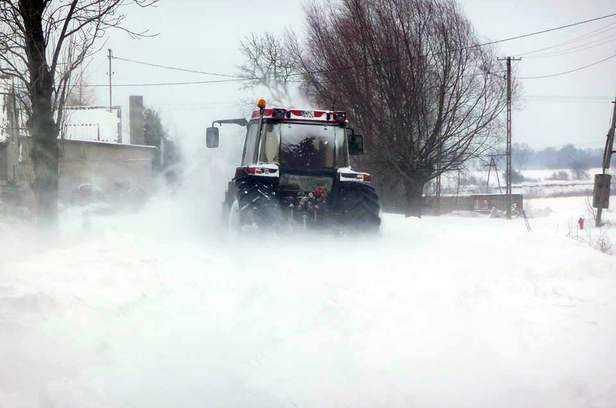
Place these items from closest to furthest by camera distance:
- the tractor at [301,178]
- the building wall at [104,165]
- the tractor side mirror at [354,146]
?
the tractor at [301,178], the tractor side mirror at [354,146], the building wall at [104,165]

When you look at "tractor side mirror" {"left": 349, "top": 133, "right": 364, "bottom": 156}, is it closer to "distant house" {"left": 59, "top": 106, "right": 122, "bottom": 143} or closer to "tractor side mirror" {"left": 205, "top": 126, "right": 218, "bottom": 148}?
"tractor side mirror" {"left": 205, "top": 126, "right": 218, "bottom": 148}

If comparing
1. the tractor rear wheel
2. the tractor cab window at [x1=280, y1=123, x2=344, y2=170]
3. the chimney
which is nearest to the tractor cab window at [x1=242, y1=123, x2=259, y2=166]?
the tractor cab window at [x1=280, y1=123, x2=344, y2=170]

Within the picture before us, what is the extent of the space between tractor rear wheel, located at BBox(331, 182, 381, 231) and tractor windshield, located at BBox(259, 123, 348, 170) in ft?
2.57

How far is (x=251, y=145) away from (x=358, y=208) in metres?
2.49

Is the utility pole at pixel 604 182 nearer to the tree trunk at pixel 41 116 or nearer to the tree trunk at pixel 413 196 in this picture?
the tree trunk at pixel 413 196

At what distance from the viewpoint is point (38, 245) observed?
9.44 meters

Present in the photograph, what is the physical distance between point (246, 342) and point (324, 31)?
2517 cm

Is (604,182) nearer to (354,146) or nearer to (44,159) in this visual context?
(354,146)

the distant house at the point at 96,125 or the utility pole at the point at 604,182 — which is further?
the distant house at the point at 96,125

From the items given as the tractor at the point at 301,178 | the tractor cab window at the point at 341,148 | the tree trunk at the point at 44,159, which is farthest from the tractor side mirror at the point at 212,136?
the tree trunk at the point at 44,159

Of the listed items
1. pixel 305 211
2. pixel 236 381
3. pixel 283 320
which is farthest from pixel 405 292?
pixel 305 211

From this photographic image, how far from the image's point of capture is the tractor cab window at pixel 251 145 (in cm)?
1108

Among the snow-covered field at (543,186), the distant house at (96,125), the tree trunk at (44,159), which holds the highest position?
the distant house at (96,125)

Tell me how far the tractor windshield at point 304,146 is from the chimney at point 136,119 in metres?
35.9
